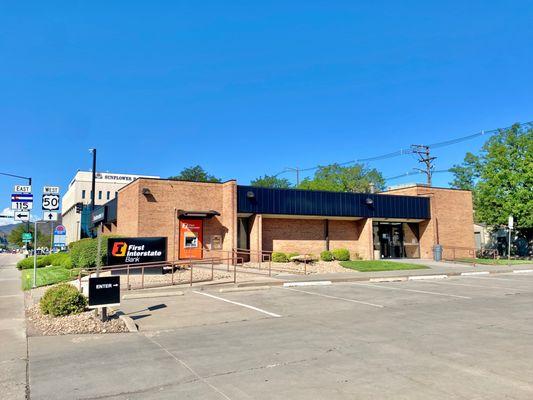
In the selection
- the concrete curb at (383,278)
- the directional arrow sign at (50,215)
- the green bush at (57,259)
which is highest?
the directional arrow sign at (50,215)

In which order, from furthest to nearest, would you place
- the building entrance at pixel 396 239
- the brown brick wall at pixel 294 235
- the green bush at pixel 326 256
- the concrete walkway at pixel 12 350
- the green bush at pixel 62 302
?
the building entrance at pixel 396 239, the brown brick wall at pixel 294 235, the green bush at pixel 326 256, the green bush at pixel 62 302, the concrete walkway at pixel 12 350

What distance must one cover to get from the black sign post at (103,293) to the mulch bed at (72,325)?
35 centimetres

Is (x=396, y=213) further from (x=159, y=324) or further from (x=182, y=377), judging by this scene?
(x=182, y=377)

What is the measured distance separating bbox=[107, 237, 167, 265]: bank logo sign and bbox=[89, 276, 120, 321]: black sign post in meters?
9.51

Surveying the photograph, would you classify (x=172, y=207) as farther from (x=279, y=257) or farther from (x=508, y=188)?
(x=508, y=188)

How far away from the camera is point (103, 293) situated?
389 inches

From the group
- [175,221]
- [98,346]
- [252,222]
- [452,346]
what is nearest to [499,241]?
[252,222]

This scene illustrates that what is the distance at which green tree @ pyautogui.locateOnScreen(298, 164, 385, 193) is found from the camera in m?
64.2

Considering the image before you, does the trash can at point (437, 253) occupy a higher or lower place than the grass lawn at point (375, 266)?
higher

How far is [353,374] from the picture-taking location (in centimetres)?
586

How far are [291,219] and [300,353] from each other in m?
21.7

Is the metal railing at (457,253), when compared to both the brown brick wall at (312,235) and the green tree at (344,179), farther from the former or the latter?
the green tree at (344,179)

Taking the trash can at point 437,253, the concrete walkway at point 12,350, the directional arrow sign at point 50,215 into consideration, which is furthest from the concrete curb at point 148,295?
the trash can at point 437,253

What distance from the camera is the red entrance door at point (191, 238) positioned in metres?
25.3
